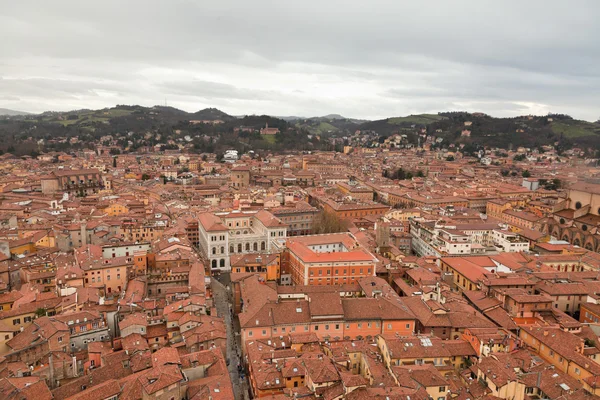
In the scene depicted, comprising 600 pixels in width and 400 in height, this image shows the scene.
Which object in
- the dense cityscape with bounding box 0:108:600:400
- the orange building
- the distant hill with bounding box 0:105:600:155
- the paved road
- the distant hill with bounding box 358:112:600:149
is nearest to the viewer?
the dense cityscape with bounding box 0:108:600:400

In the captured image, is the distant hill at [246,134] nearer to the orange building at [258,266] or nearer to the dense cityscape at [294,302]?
the dense cityscape at [294,302]

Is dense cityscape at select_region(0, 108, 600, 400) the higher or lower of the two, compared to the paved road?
higher

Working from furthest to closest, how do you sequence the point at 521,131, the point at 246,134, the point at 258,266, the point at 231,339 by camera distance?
the point at 521,131
the point at 246,134
the point at 258,266
the point at 231,339

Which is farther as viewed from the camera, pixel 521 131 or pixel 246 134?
pixel 521 131

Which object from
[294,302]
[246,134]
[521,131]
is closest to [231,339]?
[294,302]

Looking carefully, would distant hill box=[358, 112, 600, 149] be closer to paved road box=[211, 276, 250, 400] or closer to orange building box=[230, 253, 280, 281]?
orange building box=[230, 253, 280, 281]

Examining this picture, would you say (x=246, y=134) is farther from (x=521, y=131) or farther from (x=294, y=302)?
(x=294, y=302)

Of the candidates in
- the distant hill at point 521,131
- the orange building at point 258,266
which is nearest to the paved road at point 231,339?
the orange building at point 258,266

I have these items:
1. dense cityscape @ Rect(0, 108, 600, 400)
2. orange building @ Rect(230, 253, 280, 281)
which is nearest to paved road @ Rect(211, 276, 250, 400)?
dense cityscape @ Rect(0, 108, 600, 400)

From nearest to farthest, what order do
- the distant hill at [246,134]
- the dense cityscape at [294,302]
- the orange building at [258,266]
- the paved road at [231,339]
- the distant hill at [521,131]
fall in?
the dense cityscape at [294,302] < the paved road at [231,339] < the orange building at [258,266] < the distant hill at [246,134] < the distant hill at [521,131]
